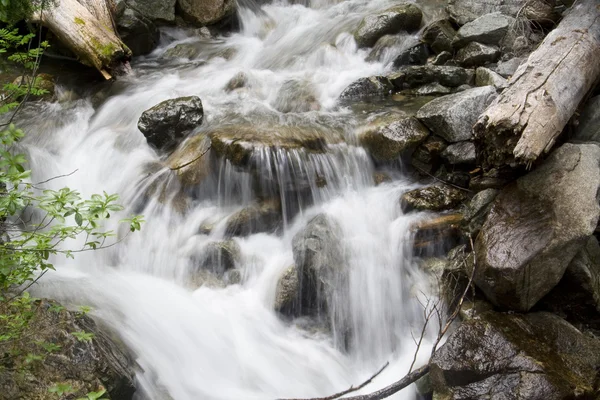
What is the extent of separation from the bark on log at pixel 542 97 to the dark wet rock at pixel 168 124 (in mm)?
3946

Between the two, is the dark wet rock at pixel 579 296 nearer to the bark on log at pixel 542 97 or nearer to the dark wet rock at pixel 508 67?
the bark on log at pixel 542 97

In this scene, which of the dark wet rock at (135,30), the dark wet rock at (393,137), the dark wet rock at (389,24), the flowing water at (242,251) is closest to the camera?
the flowing water at (242,251)

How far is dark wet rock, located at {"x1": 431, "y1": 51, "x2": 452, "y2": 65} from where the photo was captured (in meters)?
7.99

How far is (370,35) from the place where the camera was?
29.3 feet

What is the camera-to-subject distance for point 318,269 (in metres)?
5.00

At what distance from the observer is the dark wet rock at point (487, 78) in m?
6.83

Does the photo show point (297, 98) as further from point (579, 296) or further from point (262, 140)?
point (579, 296)

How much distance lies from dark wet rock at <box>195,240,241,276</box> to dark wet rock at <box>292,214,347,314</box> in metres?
0.79

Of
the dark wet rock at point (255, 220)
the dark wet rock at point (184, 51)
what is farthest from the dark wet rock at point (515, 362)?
the dark wet rock at point (184, 51)

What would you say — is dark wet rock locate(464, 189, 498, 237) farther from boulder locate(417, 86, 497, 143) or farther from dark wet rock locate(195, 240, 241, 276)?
dark wet rock locate(195, 240, 241, 276)

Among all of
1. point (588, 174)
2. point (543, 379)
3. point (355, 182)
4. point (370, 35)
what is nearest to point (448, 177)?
point (355, 182)

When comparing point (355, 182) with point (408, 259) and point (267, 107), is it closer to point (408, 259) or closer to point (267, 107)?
point (408, 259)

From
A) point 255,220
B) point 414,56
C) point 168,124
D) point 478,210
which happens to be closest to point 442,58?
point 414,56

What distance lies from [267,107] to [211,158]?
5.57ft
